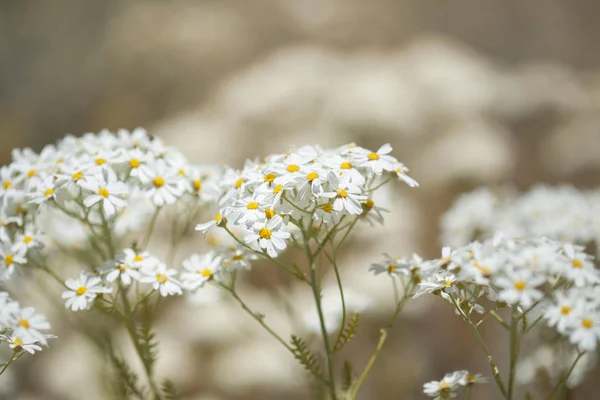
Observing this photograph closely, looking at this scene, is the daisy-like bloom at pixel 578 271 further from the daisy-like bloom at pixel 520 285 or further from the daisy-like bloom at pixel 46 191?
the daisy-like bloom at pixel 46 191

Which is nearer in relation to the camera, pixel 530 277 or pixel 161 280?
pixel 530 277

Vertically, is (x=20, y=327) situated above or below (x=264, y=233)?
below

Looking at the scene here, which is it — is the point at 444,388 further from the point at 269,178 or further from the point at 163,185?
the point at 163,185

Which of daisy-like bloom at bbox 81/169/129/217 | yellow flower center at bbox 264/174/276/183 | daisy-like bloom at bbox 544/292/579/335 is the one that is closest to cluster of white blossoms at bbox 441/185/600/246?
daisy-like bloom at bbox 544/292/579/335

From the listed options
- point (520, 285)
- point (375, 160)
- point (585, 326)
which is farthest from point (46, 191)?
point (585, 326)

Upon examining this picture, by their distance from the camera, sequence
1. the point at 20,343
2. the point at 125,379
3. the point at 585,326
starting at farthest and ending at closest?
the point at 125,379, the point at 20,343, the point at 585,326

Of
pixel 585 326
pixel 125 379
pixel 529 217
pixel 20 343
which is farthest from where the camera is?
→ pixel 529 217

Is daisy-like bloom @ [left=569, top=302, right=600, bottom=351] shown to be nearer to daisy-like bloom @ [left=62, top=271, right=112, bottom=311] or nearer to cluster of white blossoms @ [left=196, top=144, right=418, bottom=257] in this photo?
cluster of white blossoms @ [left=196, top=144, right=418, bottom=257]
